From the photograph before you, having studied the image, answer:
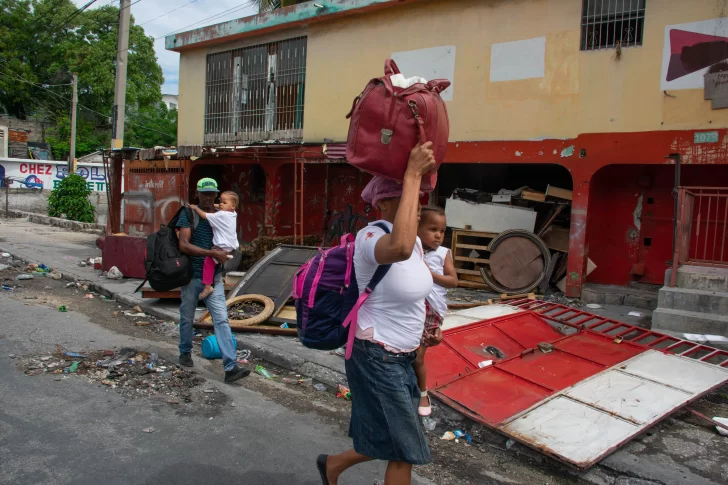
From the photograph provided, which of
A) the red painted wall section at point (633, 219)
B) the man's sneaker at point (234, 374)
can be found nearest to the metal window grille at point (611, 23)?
the red painted wall section at point (633, 219)

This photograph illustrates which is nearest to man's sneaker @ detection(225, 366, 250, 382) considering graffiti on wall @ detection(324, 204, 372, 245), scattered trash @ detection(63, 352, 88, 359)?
scattered trash @ detection(63, 352, 88, 359)

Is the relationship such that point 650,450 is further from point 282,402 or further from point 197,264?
point 197,264

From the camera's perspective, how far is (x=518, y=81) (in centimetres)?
973

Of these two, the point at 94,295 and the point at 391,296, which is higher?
the point at 391,296

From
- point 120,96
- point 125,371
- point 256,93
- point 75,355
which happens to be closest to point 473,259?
point 125,371

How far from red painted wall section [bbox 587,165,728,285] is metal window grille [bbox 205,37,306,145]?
7008mm

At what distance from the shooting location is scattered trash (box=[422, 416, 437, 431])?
4.04 m

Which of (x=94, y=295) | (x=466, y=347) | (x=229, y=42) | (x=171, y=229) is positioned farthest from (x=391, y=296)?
(x=229, y=42)

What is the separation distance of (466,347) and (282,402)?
5.85ft

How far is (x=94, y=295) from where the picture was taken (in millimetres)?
8602

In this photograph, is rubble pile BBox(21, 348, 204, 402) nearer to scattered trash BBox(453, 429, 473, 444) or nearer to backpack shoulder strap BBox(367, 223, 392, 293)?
scattered trash BBox(453, 429, 473, 444)

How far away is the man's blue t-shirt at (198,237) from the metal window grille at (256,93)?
8.48 metres

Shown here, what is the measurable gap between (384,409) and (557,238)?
8246 millimetres

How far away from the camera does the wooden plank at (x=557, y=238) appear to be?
9.67m
